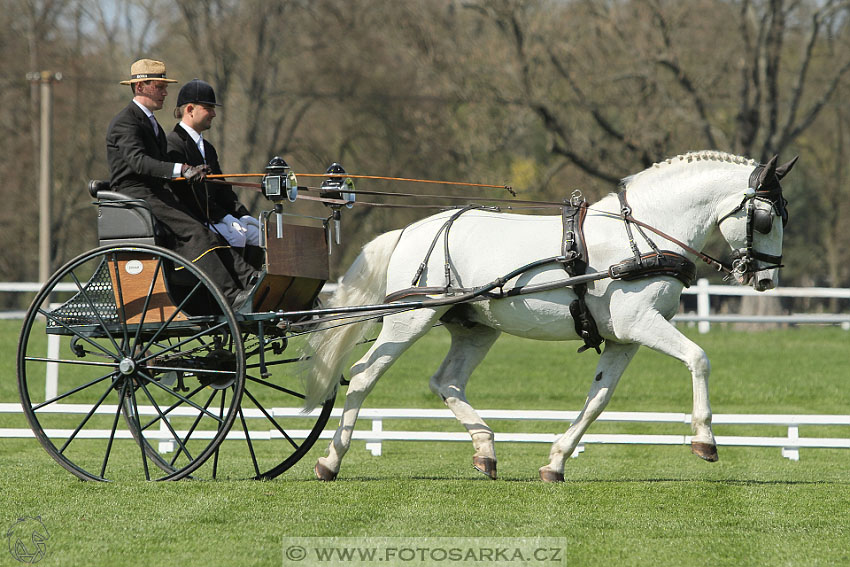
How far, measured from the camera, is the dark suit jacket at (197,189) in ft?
23.4

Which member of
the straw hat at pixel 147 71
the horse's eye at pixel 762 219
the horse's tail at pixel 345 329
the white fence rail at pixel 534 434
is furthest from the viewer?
the white fence rail at pixel 534 434

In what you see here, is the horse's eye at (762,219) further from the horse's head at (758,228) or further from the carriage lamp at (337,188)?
the carriage lamp at (337,188)

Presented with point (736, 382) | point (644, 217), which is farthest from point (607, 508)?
point (736, 382)

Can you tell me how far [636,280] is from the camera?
6.94 metres

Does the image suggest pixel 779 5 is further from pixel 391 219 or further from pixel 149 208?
pixel 149 208

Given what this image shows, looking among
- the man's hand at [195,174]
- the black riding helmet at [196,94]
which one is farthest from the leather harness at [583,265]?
→ the black riding helmet at [196,94]

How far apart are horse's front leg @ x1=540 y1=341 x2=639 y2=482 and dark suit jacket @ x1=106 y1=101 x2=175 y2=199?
3020mm

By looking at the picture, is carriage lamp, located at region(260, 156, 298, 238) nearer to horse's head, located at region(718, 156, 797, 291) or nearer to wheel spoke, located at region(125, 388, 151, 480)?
wheel spoke, located at region(125, 388, 151, 480)

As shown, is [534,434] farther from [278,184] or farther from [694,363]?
[278,184]

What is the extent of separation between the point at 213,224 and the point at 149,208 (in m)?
0.53

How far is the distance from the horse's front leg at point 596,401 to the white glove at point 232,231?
245cm

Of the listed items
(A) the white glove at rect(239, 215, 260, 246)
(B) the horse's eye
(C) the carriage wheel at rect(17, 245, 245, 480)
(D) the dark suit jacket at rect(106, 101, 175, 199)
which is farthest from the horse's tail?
(B) the horse's eye

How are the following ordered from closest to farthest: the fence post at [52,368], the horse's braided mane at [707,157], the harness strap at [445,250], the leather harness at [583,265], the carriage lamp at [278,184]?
the carriage lamp at [278,184] → the leather harness at [583,265] → the harness strap at [445,250] → the horse's braided mane at [707,157] → the fence post at [52,368]

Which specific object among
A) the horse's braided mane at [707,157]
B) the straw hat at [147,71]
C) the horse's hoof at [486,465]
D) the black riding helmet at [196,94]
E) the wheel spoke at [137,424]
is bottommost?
the horse's hoof at [486,465]
